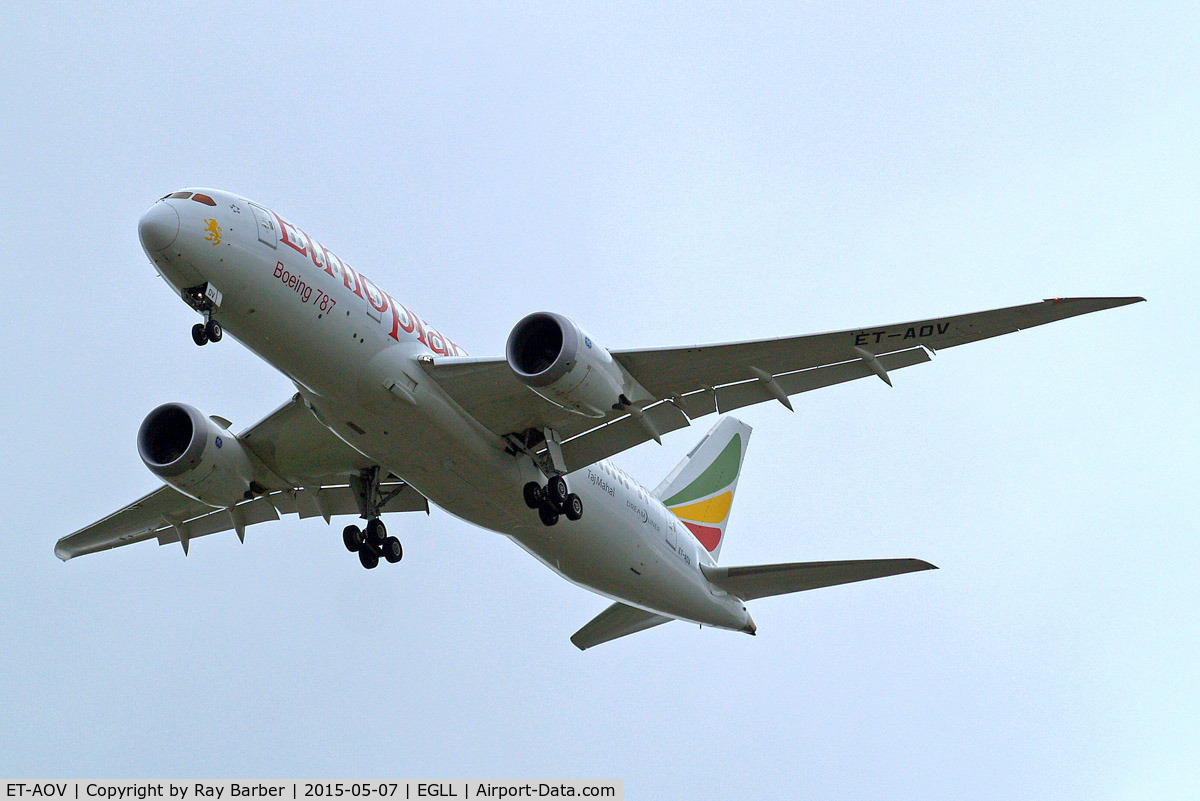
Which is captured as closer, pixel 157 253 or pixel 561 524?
pixel 157 253

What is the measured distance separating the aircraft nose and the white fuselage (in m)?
0.08

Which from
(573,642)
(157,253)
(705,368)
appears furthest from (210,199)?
(573,642)

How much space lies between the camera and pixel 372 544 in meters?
23.4

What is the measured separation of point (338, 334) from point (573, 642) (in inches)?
447

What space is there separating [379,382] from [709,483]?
13.2 metres

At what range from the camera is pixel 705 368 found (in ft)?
67.1

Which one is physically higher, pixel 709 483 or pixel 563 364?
pixel 709 483

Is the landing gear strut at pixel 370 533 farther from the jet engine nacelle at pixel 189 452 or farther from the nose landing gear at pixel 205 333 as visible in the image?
the nose landing gear at pixel 205 333

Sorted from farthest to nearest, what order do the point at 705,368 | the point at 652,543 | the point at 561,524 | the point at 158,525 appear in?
the point at 158,525 < the point at 652,543 < the point at 561,524 < the point at 705,368

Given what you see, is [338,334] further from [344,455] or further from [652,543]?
[652,543]

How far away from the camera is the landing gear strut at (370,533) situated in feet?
76.8

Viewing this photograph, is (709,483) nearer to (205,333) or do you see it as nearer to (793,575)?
(793,575)

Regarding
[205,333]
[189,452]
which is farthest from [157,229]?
[189,452]

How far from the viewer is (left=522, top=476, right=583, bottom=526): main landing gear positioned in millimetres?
21453
